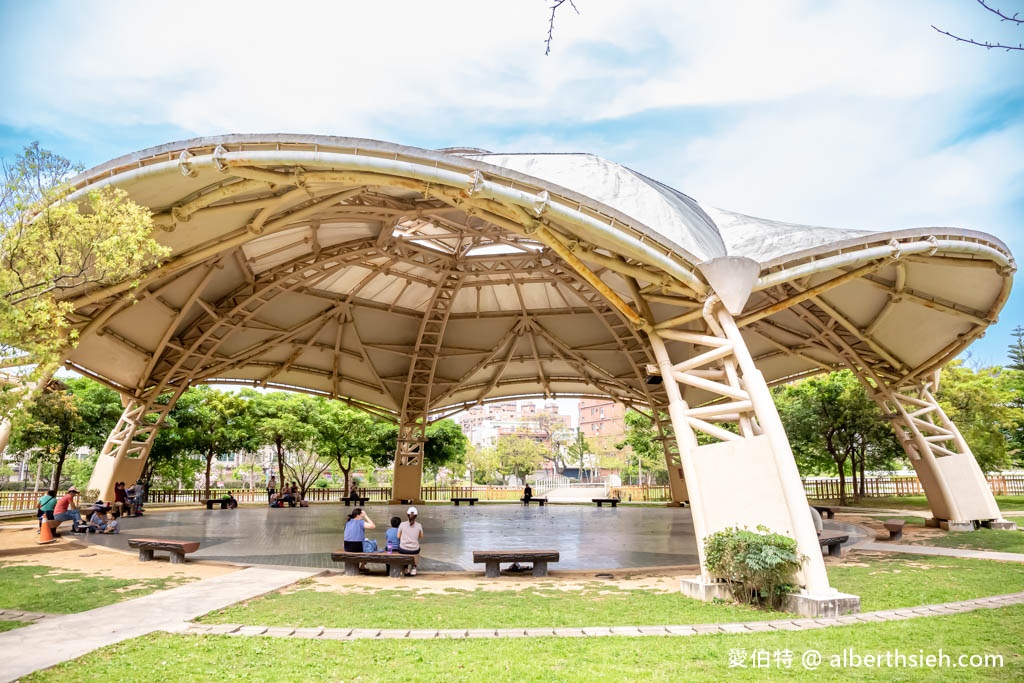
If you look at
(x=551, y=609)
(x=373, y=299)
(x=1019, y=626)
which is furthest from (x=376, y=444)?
(x=1019, y=626)

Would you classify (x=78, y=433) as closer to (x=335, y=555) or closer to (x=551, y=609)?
(x=335, y=555)

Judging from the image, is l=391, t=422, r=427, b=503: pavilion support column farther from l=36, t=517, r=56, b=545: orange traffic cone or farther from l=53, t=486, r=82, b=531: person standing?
l=36, t=517, r=56, b=545: orange traffic cone

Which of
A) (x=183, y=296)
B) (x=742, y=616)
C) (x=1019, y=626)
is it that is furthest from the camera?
(x=183, y=296)

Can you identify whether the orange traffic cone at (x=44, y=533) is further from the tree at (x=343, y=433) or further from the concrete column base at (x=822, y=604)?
the tree at (x=343, y=433)

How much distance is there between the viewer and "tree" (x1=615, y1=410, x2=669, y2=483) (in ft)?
186

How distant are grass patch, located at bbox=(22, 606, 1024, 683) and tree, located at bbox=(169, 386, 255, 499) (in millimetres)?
36096

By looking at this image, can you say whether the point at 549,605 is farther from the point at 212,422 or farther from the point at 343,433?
the point at 343,433

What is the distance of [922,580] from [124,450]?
3072 cm

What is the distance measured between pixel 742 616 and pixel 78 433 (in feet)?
130

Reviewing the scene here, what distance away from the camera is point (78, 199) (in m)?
13.7

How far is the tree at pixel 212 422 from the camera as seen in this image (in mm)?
40031

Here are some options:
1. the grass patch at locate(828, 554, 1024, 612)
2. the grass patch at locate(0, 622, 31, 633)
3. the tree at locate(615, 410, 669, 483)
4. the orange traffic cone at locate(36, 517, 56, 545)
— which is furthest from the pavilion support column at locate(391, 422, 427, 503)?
the grass patch at locate(0, 622, 31, 633)

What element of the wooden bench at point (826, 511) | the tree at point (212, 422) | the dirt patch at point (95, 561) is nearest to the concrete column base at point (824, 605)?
the dirt patch at point (95, 561)

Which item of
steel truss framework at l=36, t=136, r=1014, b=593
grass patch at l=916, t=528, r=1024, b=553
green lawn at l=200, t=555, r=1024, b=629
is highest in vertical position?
steel truss framework at l=36, t=136, r=1014, b=593
